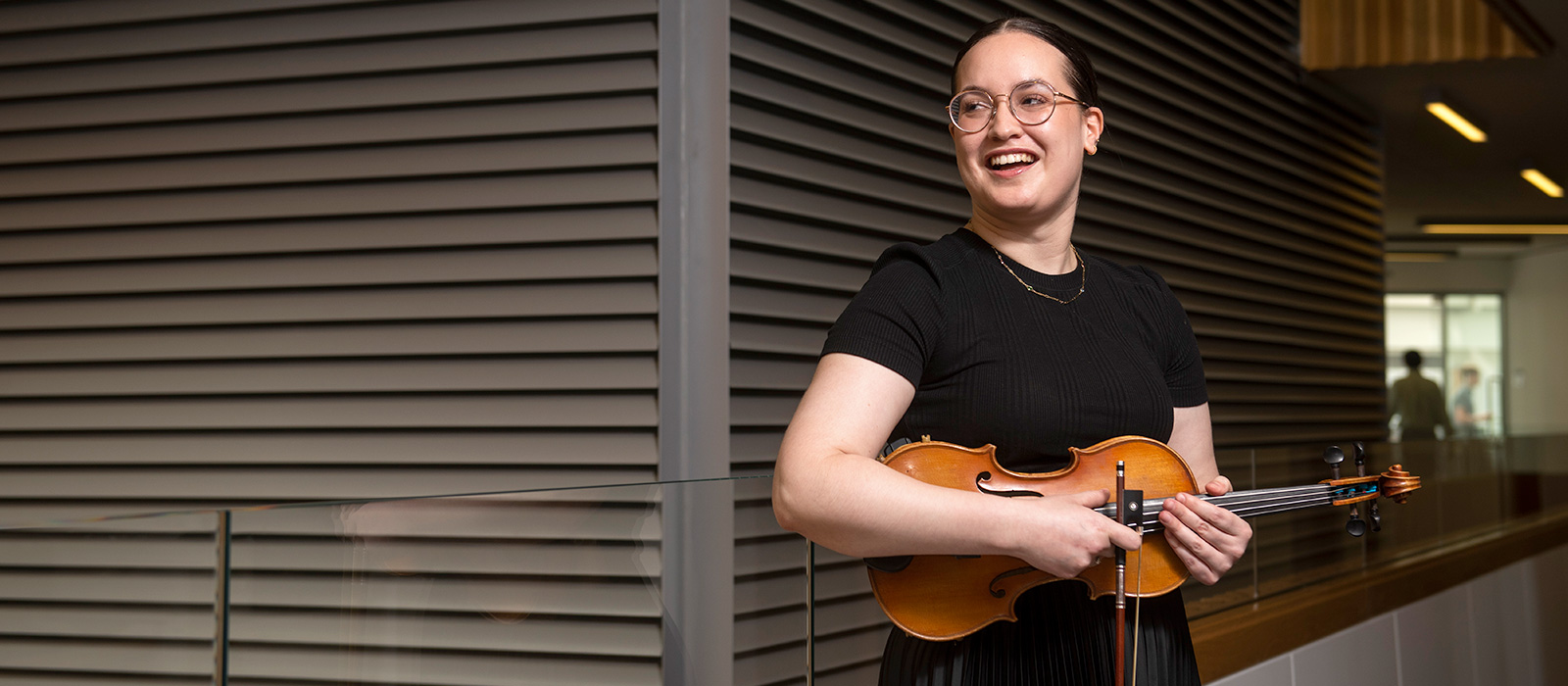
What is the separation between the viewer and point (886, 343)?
3.76 feet

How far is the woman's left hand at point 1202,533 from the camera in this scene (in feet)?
4.03

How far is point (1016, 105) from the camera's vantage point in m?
1.28

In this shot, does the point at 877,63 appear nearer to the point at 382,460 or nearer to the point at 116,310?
the point at 382,460

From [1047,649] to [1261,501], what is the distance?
1.09ft

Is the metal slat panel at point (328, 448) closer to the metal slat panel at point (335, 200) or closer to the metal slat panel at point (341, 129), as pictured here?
the metal slat panel at point (335, 200)

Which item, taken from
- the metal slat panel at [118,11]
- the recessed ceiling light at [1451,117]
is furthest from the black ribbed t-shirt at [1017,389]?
the recessed ceiling light at [1451,117]

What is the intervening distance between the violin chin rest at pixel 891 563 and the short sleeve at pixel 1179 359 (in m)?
0.43

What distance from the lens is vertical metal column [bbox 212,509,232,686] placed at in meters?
1.36

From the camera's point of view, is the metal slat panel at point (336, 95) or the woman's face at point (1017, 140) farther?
the metal slat panel at point (336, 95)

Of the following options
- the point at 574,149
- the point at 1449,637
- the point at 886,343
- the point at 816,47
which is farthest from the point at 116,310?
the point at 1449,637

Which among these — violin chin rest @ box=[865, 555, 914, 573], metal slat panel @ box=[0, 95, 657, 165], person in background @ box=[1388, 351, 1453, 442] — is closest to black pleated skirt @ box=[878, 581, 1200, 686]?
violin chin rest @ box=[865, 555, 914, 573]

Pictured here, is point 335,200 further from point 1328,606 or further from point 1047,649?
point 1328,606

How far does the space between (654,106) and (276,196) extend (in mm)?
1142

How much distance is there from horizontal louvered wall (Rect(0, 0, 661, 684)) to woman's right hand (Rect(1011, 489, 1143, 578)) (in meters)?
1.87
